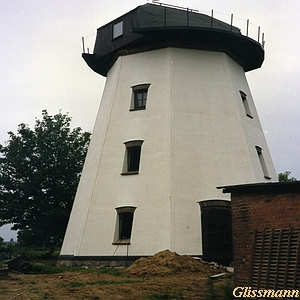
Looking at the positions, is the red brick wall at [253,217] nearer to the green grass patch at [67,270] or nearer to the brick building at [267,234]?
the brick building at [267,234]

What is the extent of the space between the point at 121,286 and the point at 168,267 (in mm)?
3236

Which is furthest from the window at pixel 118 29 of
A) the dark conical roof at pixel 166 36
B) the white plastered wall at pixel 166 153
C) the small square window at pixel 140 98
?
the small square window at pixel 140 98

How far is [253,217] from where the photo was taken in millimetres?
11938

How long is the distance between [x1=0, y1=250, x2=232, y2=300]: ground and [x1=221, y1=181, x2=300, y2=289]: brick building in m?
1.03

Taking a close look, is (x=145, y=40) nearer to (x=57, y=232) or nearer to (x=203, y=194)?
(x=203, y=194)

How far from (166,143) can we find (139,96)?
346cm

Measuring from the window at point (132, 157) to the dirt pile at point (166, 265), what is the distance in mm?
4571

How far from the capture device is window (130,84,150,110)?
21.7 m

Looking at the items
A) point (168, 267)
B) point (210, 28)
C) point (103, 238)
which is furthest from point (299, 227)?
point (210, 28)

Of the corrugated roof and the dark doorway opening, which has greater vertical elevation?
the corrugated roof

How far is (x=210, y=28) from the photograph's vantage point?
2094 centimetres

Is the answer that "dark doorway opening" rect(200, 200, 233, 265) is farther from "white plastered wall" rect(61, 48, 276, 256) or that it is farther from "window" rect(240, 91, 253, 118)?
"window" rect(240, 91, 253, 118)

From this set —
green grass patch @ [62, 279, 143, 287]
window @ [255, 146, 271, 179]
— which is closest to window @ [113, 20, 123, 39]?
window @ [255, 146, 271, 179]

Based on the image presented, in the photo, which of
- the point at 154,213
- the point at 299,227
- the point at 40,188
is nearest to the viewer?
the point at 299,227
